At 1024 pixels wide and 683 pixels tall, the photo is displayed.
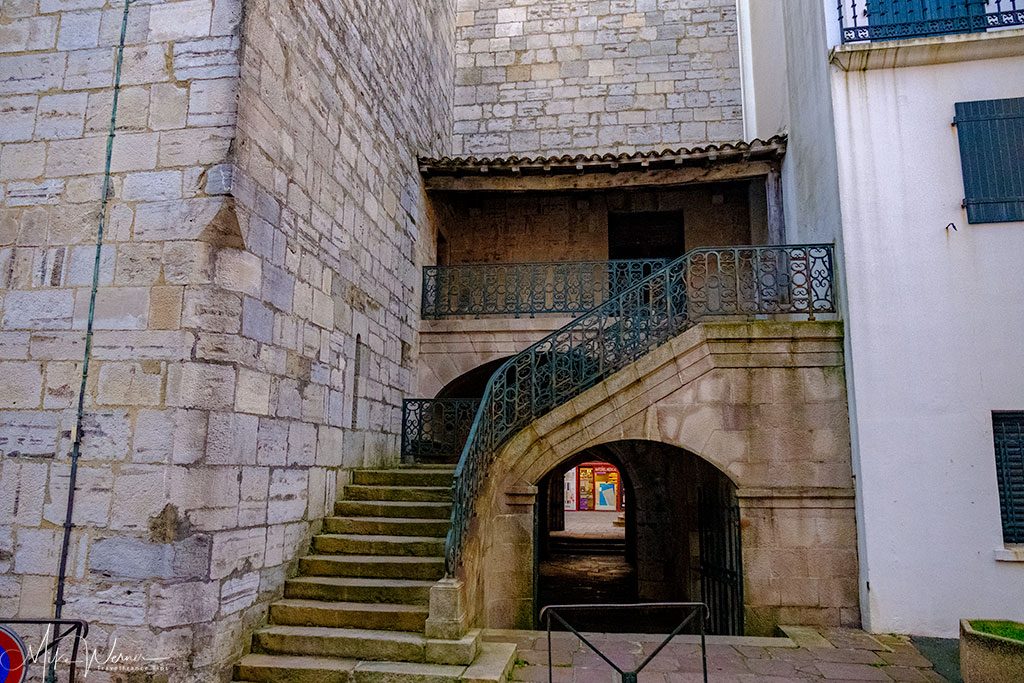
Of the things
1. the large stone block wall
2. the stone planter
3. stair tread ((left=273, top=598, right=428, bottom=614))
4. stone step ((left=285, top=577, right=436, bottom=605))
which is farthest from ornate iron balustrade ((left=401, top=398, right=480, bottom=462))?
the stone planter

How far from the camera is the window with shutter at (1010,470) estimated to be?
18.6ft

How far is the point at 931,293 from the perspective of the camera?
6.00 m

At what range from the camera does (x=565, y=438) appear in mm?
6285

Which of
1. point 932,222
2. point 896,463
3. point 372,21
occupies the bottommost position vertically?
point 896,463

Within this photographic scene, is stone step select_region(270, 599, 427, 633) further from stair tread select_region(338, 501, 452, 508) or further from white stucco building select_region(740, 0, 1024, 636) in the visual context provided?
white stucco building select_region(740, 0, 1024, 636)

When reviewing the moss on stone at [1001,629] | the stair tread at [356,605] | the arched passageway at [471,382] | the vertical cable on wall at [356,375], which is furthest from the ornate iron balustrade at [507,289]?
the moss on stone at [1001,629]

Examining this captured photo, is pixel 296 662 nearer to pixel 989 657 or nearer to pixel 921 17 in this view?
pixel 989 657

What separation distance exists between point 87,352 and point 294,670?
2.50 metres

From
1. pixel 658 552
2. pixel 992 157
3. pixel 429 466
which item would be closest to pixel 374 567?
pixel 429 466

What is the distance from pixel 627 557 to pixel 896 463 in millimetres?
8618

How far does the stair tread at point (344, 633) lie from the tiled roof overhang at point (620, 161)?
18.7ft

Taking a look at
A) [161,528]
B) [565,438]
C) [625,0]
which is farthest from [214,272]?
[625,0]

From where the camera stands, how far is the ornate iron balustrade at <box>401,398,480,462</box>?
7711 millimetres

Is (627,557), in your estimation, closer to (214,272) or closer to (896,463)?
(896,463)
